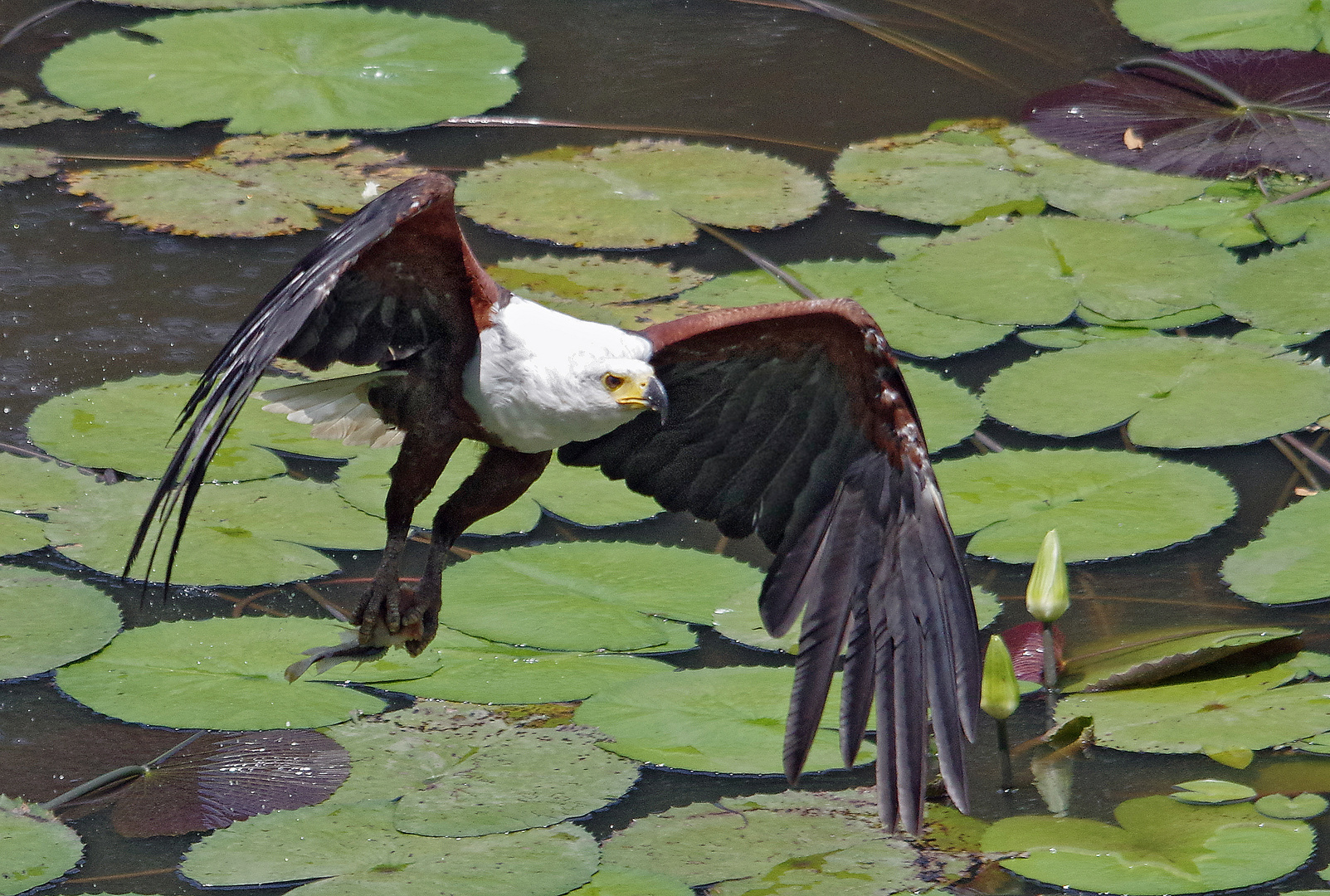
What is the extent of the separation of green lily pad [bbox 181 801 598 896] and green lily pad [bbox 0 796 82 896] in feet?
0.82

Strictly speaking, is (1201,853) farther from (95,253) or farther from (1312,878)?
(95,253)

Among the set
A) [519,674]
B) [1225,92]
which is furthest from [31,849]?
[1225,92]

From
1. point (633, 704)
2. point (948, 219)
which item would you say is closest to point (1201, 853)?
point (633, 704)

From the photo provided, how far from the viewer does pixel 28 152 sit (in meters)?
6.53

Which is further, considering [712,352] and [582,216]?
[582,216]

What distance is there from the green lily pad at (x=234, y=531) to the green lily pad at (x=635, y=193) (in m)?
1.68

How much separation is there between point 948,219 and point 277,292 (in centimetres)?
374

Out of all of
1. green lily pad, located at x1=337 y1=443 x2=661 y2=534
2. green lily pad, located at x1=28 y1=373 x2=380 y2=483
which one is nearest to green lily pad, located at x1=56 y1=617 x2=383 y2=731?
green lily pad, located at x1=337 y1=443 x2=661 y2=534

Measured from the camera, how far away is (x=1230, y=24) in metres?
7.33

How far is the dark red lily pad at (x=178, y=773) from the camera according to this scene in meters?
3.56

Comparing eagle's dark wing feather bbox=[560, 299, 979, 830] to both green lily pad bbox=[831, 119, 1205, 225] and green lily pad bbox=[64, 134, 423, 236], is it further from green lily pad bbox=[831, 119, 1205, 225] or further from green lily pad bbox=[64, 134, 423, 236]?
green lily pad bbox=[831, 119, 1205, 225]

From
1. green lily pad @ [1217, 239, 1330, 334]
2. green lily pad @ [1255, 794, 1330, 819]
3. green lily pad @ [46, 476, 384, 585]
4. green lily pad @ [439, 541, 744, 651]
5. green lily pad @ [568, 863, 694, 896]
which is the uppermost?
green lily pad @ [1217, 239, 1330, 334]

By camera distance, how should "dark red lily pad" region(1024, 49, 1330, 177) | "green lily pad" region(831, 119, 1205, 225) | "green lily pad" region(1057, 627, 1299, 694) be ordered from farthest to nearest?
"dark red lily pad" region(1024, 49, 1330, 177)
"green lily pad" region(831, 119, 1205, 225)
"green lily pad" region(1057, 627, 1299, 694)

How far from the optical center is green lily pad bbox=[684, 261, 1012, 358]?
529cm
